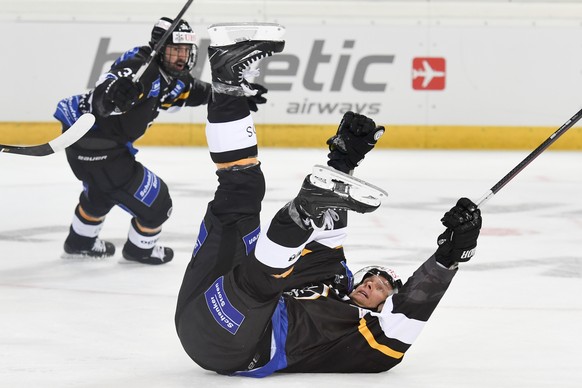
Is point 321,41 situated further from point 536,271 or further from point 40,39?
point 536,271

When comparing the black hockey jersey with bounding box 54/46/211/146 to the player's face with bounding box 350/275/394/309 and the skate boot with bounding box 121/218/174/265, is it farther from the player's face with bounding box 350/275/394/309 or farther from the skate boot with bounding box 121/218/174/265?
the player's face with bounding box 350/275/394/309

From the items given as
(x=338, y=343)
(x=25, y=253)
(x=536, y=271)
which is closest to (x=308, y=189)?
(x=338, y=343)

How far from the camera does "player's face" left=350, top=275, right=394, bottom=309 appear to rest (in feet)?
10.8

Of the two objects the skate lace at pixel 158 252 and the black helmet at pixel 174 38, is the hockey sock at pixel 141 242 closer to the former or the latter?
the skate lace at pixel 158 252

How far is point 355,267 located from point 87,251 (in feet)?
3.71

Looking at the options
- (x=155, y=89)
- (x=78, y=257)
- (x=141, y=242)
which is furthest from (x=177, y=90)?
(x=78, y=257)

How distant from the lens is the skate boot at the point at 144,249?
16.0 ft

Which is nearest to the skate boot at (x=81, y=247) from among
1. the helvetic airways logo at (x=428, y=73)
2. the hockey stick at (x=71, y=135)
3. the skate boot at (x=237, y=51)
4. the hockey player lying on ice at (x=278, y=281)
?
the hockey stick at (x=71, y=135)

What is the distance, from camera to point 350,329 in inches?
121

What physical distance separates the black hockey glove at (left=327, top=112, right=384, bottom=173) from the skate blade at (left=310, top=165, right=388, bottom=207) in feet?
2.78

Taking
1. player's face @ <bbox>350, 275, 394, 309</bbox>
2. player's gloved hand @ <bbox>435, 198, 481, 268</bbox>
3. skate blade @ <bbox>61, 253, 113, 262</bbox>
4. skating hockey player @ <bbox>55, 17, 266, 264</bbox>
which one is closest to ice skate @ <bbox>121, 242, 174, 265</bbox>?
skating hockey player @ <bbox>55, 17, 266, 264</bbox>

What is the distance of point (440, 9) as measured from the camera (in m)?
9.32

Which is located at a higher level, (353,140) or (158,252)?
(353,140)

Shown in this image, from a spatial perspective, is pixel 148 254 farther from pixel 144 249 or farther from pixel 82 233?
pixel 82 233
